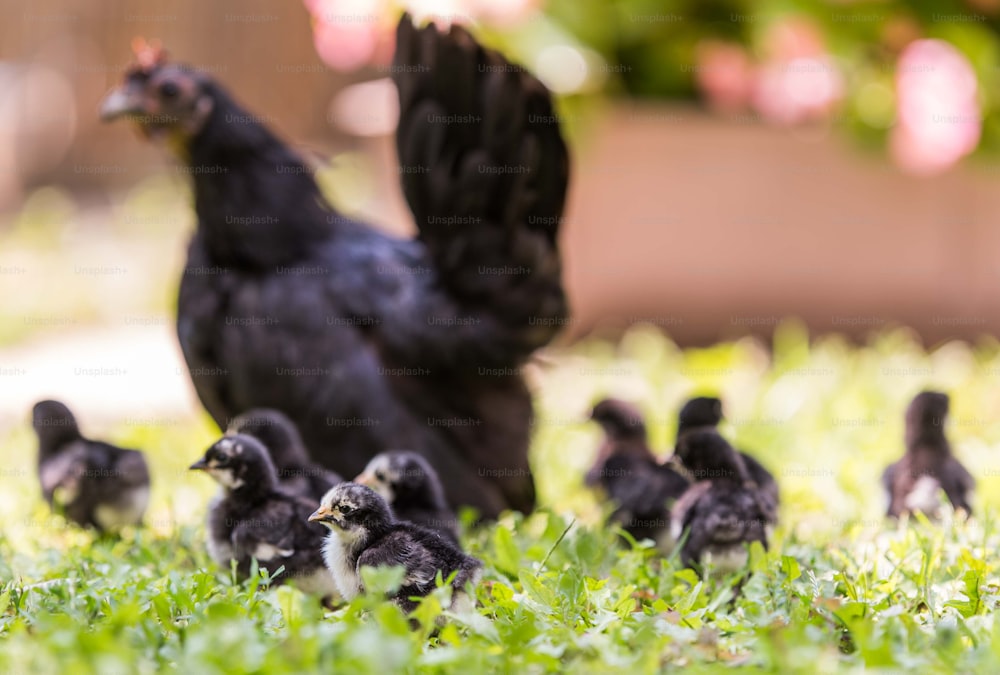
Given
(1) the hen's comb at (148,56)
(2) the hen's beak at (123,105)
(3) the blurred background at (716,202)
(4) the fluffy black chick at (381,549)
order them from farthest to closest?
(3) the blurred background at (716,202), (1) the hen's comb at (148,56), (2) the hen's beak at (123,105), (4) the fluffy black chick at (381,549)

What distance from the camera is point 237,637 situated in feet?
7.56

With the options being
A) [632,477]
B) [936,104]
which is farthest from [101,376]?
[936,104]

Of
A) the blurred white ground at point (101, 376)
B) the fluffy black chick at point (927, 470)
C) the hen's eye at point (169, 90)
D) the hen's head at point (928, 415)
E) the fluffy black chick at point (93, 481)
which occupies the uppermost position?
Result: the hen's eye at point (169, 90)

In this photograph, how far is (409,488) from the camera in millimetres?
3592

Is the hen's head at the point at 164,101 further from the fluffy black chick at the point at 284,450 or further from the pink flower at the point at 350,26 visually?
the pink flower at the point at 350,26

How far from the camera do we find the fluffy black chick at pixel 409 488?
3.57 metres

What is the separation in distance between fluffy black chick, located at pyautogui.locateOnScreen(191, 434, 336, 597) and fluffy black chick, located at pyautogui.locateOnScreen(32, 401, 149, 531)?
63cm

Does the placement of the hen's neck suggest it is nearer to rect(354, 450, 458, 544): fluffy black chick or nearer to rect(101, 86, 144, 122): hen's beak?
rect(101, 86, 144, 122): hen's beak

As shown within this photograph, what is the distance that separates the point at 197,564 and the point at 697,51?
592 centimetres

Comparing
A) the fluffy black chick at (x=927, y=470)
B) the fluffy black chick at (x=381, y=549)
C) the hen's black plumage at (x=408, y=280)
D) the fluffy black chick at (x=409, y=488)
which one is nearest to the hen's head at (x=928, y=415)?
the fluffy black chick at (x=927, y=470)

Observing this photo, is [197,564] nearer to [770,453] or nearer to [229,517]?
[229,517]

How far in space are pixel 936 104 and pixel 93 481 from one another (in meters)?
5.68

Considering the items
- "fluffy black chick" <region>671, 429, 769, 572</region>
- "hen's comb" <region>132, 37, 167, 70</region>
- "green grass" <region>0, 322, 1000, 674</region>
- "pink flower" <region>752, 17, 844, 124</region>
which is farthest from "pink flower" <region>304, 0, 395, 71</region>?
"fluffy black chick" <region>671, 429, 769, 572</region>

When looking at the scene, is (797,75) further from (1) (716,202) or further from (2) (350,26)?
(2) (350,26)
